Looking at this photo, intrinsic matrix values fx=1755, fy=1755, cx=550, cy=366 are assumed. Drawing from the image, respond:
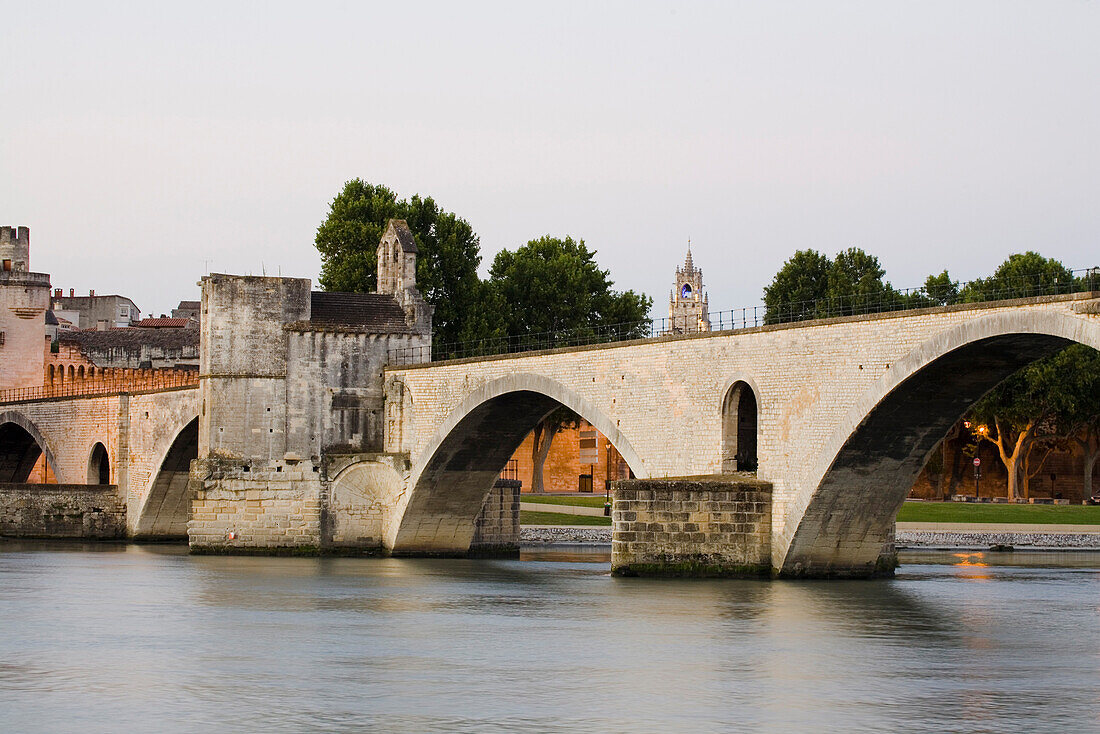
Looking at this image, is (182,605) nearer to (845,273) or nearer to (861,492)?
(861,492)

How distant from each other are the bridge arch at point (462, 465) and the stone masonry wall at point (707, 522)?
9311 millimetres

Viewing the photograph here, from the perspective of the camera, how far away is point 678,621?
1213 inches

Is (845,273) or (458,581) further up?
(845,273)

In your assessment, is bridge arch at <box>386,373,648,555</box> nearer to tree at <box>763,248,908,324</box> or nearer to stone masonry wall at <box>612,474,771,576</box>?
stone masonry wall at <box>612,474,771,576</box>

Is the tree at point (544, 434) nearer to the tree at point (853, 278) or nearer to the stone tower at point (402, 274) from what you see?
the tree at point (853, 278)

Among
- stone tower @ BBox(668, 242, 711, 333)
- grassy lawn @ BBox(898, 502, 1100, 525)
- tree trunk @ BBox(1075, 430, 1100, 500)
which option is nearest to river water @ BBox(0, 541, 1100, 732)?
grassy lawn @ BBox(898, 502, 1100, 525)

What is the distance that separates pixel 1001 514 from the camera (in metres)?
64.2

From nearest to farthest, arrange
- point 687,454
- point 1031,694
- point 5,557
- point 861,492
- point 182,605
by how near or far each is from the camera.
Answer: point 1031,694, point 182,605, point 861,492, point 687,454, point 5,557

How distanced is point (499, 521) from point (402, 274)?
26.8 feet

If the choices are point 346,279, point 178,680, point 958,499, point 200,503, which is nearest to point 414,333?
point 200,503

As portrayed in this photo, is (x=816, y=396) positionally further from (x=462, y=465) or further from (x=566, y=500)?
(x=566, y=500)

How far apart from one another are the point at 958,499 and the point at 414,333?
37405 mm

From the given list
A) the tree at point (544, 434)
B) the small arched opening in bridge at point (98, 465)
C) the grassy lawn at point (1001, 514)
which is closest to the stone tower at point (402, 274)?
the small arched opening in bridge at point (98, 465)

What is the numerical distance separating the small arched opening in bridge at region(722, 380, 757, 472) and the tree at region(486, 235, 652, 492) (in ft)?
108
